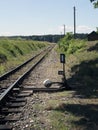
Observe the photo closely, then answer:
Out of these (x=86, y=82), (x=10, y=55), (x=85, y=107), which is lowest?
(x=10, y=55)

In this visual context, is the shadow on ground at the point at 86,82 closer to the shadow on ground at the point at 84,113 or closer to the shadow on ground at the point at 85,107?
the shadow on ground at the point at 85,107

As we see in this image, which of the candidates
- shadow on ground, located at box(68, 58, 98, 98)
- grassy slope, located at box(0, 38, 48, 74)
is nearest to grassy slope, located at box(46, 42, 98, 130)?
shadow on ground, located at box(68, 58, 98, 98)

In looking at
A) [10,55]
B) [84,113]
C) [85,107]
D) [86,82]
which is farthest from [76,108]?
[10,55]

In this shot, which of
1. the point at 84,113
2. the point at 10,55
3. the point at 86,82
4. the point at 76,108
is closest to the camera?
the point at 84,113

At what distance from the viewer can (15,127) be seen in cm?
938

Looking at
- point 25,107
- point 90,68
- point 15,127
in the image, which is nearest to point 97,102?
point 25,107

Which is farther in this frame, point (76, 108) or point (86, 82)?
point (86, 82)

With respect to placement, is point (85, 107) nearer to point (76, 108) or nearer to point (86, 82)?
point (76, 108)

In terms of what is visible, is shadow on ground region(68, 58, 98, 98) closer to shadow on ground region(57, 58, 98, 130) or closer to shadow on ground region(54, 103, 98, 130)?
shadow on ground region(57, 58, 98, 130)

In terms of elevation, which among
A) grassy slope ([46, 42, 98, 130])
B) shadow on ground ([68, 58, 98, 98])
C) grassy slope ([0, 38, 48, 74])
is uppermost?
grassy slope ([46, 42, 98, 130])

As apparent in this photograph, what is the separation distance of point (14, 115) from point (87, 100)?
10.0 feet

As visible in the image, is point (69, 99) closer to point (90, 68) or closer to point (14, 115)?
point (14, 115)

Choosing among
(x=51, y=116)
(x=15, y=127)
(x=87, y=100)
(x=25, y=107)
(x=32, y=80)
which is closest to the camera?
(x=15, y=127)

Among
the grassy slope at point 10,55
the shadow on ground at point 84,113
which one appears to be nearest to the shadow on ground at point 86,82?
the shadow on ground at point 84,113
